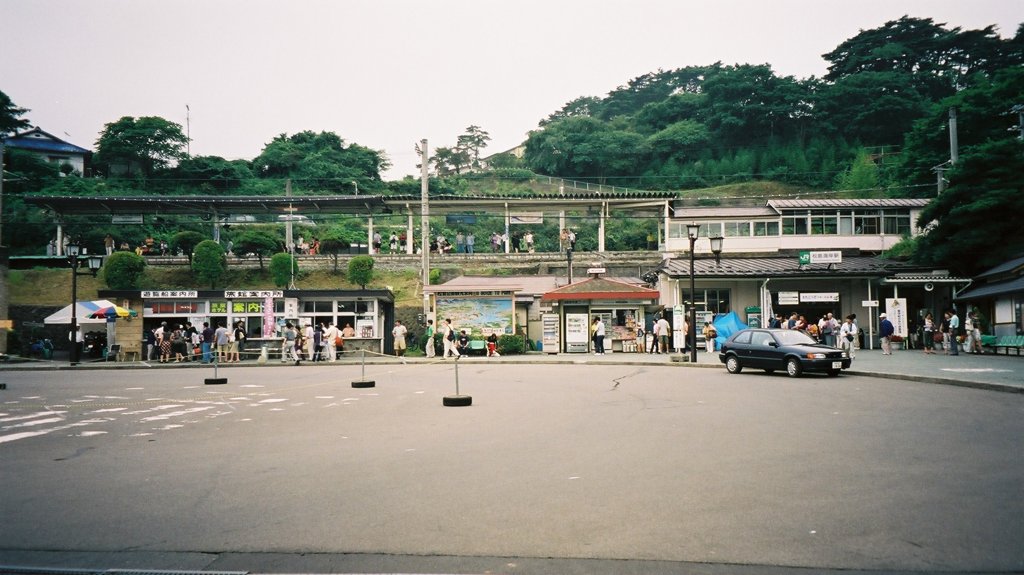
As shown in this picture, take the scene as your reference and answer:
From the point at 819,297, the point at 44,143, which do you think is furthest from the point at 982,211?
the point at 44,143

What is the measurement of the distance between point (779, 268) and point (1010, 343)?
12216 millimetres

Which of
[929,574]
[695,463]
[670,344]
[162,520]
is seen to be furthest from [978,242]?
[162,520]

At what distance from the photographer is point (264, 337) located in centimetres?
3466

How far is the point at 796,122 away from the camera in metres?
83.1

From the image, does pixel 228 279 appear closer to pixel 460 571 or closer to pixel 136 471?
pixel 136 471

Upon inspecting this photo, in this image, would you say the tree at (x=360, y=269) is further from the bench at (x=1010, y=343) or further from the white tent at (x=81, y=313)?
the bench at (x=1010, y=343)

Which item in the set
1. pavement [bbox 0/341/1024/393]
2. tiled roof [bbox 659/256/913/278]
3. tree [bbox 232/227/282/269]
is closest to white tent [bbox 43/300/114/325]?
pavement [bbox 0/341/1024/393]

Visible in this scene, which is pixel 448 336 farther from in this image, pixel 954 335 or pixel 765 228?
pixel 765 228

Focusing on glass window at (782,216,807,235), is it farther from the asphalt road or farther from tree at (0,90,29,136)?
tree at (0,90,29,136)

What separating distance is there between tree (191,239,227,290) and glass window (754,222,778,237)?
31154mm

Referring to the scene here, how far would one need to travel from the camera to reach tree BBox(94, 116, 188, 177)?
72.3 m

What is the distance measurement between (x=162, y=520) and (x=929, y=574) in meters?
5.63

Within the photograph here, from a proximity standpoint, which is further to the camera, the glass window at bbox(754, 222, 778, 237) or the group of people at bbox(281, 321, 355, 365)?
the glass window at bbox(754, 222, 778, 237)

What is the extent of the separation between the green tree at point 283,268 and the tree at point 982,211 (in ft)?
111
